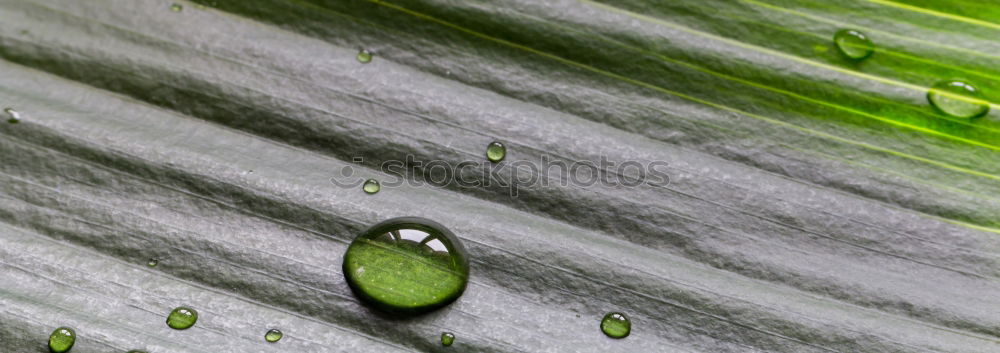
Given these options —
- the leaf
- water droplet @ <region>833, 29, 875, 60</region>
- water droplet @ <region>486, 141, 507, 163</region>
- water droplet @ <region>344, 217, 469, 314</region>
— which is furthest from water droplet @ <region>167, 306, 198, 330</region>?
water droplet @ <region>833, 29, 875, 60</region>

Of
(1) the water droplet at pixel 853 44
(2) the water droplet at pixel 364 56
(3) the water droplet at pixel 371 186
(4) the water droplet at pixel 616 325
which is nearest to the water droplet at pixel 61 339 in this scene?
(3) the water droplet at pixel 371 186

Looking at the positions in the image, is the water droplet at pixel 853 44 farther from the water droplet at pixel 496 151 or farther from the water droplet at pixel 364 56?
the water droplet at pixel 364 56

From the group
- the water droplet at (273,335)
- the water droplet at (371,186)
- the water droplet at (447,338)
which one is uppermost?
the water droplet at (371,186)

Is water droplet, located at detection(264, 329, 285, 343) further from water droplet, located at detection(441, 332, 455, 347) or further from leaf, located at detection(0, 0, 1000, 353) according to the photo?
water droplet, located at detection(441, 332, 455, 347)

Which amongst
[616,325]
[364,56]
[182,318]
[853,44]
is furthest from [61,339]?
[853,44]

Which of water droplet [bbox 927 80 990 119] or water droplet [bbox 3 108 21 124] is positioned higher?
water droplet [bbox 927 80 990 119]

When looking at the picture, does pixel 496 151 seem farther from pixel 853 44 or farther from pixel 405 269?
pixel 853 44

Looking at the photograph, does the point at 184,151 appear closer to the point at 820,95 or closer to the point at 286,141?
the point at 286,141
